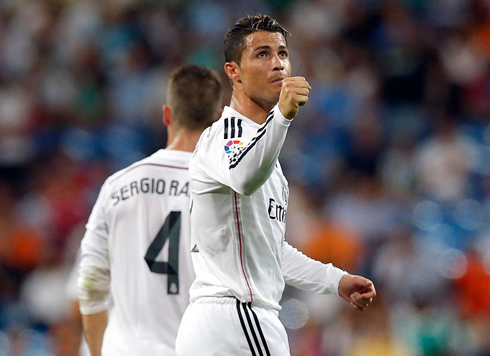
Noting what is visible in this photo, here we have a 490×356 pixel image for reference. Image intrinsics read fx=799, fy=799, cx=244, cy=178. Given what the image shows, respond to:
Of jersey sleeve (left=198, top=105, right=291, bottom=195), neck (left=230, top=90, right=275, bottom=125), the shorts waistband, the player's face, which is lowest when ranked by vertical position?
the shorts waistband

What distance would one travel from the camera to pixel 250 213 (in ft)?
10.7

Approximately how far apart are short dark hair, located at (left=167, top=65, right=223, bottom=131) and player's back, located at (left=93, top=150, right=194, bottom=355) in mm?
264

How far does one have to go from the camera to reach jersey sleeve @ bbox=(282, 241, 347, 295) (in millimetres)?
3705

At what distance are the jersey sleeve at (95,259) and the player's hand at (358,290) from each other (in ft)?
4.64

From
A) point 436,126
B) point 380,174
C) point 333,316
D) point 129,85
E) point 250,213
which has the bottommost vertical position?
point 333,316

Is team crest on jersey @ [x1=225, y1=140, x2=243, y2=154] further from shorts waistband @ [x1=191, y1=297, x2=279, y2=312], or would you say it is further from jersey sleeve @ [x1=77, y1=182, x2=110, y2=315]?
jersey sleeve @ [x1=77, y1=182, x2=110, y2=315]

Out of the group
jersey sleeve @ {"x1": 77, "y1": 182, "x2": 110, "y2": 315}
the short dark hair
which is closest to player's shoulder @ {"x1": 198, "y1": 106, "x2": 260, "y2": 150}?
the short dark hair

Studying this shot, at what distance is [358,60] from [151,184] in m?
7.31

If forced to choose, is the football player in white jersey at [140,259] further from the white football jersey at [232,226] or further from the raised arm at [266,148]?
the raised arm at [266,148]

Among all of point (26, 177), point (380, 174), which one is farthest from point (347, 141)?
point (26, 177)

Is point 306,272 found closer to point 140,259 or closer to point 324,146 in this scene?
point 140,259

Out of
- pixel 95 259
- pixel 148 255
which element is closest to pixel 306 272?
pixel 148 255

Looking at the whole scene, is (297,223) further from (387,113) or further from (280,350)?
(280,350)

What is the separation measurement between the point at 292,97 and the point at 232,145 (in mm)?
341
